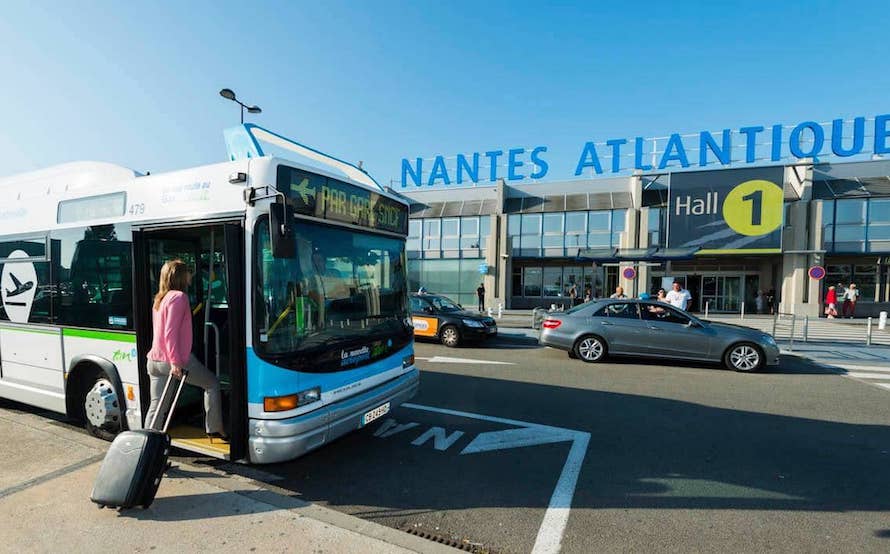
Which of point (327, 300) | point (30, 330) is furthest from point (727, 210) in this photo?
point (30, 330)

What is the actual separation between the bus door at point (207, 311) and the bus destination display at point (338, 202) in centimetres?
55

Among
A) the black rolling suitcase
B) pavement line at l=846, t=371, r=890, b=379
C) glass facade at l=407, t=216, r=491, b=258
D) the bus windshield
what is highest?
glass facade at l=407, t=216, r=491, b=258

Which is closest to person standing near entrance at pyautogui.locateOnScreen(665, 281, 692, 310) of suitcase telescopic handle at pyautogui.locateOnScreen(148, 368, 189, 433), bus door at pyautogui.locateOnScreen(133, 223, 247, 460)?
bus door at pyautogui.locateOnScreen(133, 223, 247, 460)

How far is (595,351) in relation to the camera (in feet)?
31.7

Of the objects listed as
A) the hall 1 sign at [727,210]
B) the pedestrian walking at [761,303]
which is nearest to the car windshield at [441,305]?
the hall 1 sign at [727,210]

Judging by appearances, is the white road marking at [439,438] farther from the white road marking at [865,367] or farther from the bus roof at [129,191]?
the white road marking at [865,367]

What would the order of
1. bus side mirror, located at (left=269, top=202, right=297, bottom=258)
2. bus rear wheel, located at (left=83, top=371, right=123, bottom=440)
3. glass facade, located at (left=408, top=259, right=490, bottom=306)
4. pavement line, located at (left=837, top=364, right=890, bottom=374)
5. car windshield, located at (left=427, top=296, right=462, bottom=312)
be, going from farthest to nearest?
glass facade, located at (left=408, top=259, right=490, bottom=306) < car windshield, located at (left=427, top=296, right=462, bottom=312) < pavement line, located at (left=837, top=364, right=890, bottom=374) < bus rear wheel, located at (left=83, top=371, right=123, bottom=440) < bus side mirror, located at (left=269, top=202, right=297, bottom=258)

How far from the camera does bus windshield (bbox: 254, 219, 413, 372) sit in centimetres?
337

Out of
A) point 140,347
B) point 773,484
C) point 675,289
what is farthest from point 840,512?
point 675,289

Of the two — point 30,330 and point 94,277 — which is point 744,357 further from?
point 30,330

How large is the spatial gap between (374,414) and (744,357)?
851 cm

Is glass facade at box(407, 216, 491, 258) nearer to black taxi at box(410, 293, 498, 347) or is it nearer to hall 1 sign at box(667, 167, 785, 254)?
hall 1 sign at box(667, 167, 785, 254)

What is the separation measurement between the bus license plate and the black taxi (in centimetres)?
703

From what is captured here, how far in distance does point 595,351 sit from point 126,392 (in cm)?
862
